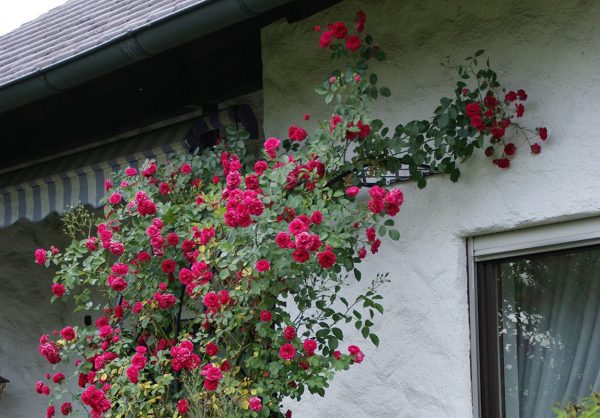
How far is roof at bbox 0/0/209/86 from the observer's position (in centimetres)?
497

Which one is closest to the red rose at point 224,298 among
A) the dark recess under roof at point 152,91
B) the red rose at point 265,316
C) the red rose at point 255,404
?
the red rose at point 265,316

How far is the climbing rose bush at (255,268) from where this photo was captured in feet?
13.6

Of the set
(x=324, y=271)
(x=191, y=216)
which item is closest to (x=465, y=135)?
(x=324, y=271)

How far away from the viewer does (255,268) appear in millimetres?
4090

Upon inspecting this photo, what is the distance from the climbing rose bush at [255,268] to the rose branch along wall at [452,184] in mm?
133

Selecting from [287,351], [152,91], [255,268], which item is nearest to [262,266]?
[255,268]

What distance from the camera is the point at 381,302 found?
15.4ft

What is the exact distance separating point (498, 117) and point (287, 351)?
49.8 inches

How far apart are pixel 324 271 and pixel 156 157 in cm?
193

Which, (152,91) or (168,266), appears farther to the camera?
(152,91)

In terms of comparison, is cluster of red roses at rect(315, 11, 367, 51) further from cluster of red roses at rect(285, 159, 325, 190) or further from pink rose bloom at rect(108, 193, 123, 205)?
pink rose bloom at rect(108, 193, 123, 205)

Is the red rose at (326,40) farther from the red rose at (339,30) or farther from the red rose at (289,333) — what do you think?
the red rose at (289,333)

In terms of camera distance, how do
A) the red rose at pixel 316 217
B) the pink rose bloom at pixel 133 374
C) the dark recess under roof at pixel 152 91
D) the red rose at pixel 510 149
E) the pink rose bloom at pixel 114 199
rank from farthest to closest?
the dark recess under roof at pixel 152 91
the pink rose bloom at pixel 114 199
the pink rose bloom at pixel 133 374
the red rose at pixel 510 149
the red rose at pixel 316 217

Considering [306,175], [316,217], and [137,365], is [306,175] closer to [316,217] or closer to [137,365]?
[316,217]
